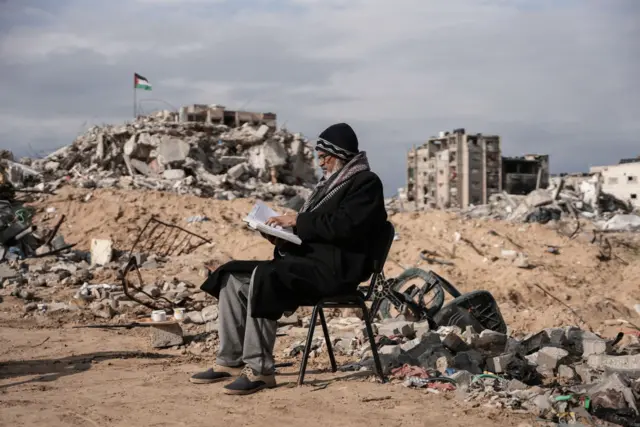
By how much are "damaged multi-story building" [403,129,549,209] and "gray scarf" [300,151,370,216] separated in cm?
5103

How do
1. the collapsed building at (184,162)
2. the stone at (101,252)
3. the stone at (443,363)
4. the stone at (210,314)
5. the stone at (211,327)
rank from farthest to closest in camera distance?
the collapsed building at (184,162)
the stone at (101,252)
the stone at (210,314)
the stone at (211,327)
the stone at (443,363)

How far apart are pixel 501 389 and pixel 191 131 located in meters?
22.7

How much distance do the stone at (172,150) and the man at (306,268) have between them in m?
19.4

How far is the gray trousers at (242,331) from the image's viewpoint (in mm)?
4043

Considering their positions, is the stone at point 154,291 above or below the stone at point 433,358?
below

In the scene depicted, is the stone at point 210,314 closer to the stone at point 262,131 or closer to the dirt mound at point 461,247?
Answer: the dirt mound at point 461,247

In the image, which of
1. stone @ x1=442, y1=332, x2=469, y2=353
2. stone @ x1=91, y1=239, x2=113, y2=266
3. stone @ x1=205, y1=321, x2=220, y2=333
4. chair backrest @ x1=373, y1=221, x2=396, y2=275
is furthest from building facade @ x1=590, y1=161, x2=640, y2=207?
chair backrest @ x1=373, y1=221, x2=396, y2=275

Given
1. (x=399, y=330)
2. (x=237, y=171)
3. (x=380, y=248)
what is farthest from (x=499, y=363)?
(x=237, y=171)

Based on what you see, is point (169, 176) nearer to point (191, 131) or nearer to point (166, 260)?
point (191, 131)

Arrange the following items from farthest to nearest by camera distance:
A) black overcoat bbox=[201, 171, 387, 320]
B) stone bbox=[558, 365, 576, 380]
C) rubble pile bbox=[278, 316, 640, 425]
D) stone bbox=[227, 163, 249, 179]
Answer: stone bbox=[227, 163, 249, 179] < stone bbox=[558, 365, 576, 380] < black overcoat bbox=[201, 171, 387, 320] < rubble pile bbox=[278, 316, 640, 425]

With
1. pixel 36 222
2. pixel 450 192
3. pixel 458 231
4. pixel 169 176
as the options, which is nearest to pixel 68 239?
pixel 36 222

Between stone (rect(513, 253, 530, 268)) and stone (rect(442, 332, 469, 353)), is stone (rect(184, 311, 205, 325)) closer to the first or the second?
stone (rect(442, 332, 469, 353))

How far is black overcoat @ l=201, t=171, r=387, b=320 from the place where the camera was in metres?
4.00

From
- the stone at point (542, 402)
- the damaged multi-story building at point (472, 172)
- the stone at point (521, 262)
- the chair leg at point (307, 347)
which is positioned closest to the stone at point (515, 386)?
the stone at point (542, 402)
